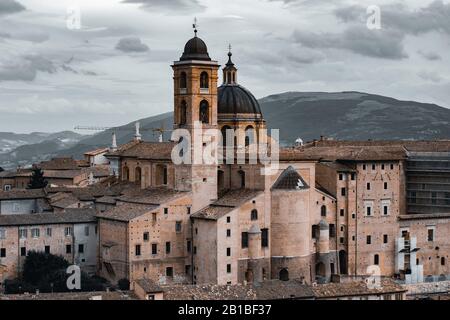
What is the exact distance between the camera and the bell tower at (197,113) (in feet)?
172

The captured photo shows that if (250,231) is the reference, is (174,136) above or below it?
above

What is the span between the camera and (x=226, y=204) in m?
51.4

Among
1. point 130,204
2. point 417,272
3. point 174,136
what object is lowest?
point 417,272

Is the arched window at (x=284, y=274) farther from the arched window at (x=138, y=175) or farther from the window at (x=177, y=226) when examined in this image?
the arched window at (x=138, y=175)

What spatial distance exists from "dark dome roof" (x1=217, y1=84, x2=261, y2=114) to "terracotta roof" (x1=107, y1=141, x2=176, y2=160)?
4866 mm

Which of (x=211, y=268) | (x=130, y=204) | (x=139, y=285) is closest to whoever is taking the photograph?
(x=139, y=285)

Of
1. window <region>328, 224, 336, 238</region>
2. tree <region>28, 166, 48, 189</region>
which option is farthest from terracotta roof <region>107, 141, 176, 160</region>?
tree <region>28, 166, 48, 189</region>

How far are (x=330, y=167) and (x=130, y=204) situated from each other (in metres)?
11.3

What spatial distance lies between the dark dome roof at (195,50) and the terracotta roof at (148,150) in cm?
503
